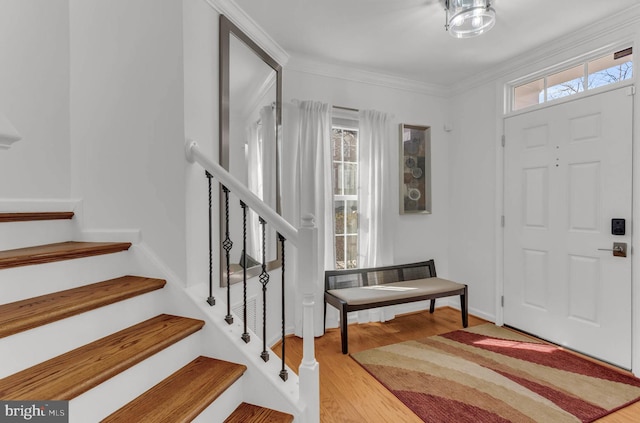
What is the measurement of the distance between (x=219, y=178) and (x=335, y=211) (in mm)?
1701

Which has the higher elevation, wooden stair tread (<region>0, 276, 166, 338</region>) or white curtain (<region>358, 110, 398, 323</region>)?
white curtain (<region>358, 110, 398, 323</region>)

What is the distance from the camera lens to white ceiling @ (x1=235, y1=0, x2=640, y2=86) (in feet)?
7.12

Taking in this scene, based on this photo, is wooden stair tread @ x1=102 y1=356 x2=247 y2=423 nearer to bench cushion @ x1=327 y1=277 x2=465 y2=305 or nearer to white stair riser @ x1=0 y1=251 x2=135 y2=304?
white stair riser @ x1=0 y1=251 x2=135 y2=304

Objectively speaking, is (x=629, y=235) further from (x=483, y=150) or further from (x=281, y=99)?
(x=281, y=99)

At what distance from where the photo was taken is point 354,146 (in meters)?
3.27

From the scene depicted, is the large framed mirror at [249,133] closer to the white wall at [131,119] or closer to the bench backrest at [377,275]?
the white wall at [131,119]

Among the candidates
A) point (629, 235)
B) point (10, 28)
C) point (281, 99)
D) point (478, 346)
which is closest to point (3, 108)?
point (10, 28)

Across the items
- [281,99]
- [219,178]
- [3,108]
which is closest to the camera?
[219,178]

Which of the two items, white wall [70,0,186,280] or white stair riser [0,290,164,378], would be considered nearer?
white stair riser [0,290,164,378]

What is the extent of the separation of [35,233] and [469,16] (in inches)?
114

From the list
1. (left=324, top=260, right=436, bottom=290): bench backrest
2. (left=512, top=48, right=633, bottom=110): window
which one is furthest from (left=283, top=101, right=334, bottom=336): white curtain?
(left=512, top=48, right=633, bottom=110): window

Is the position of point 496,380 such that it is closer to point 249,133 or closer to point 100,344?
point 100,344

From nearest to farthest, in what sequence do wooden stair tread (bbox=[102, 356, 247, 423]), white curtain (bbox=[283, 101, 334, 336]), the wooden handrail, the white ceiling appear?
wooden stair tread (bbox=[102, 356, 247, 423]) < the wooden handrail < the white ceiling < white curtain (bbox=[283, 101, 334, 336])

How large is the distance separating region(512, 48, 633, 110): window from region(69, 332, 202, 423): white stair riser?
136 inches
